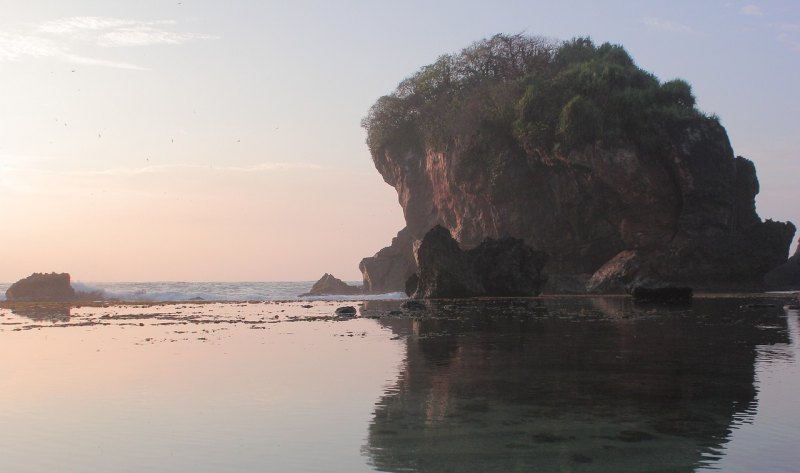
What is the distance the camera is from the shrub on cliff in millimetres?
73625

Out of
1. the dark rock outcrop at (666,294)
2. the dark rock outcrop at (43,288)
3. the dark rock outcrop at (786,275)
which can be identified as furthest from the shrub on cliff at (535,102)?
the dark rock outcrop at (43,288)

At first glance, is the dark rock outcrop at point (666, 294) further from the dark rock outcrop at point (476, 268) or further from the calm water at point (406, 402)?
the calm water at point (406, 402)

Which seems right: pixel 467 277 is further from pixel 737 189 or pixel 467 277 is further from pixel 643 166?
pixel 737 189

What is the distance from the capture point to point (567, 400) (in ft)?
42.9

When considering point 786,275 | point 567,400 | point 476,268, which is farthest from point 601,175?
point 567,400

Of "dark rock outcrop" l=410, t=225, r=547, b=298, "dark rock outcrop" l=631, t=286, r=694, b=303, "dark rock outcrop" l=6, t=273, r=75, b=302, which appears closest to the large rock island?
"dark rock outcrop" l=410, t=225, r=547, b=298

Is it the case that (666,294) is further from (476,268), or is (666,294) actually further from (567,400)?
(567,400)

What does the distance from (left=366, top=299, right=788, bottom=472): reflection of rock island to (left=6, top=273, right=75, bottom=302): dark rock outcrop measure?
2224 inches

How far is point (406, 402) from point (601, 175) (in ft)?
209

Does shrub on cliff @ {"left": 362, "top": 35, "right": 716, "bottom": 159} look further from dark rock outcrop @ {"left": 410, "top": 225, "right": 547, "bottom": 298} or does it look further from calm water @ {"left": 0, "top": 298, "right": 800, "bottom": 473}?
calm water @ {"left": 0, "top": 298, "right": 800, "bottom": 473}

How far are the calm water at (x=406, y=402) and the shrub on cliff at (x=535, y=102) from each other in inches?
1991

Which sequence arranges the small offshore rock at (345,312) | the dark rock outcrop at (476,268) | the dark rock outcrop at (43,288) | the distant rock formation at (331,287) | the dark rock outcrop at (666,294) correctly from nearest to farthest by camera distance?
1. the small offshore rock at (345,312)
2. the dark rock outcrop at (666,294)
3. the dark rock outcrop at (476,268)
4. the dark rock outcrop at (43,288)
5. the distant rock formation at (331,287)

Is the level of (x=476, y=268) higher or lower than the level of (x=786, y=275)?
lower

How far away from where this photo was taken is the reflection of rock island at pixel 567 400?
9398 mm
